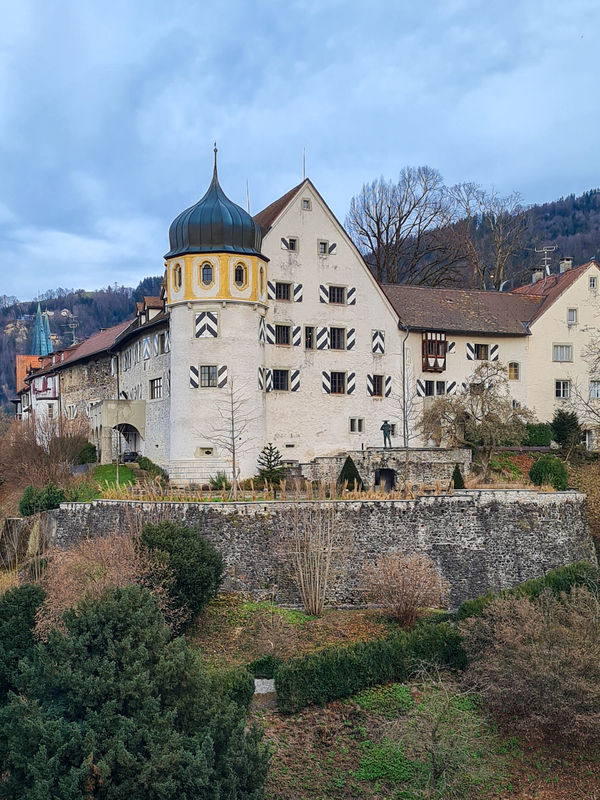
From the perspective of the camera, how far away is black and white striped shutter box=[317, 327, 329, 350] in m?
40.8

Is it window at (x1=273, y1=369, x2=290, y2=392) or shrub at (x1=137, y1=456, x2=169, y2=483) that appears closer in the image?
shrub at (x1=137, y1=456, x2=169, y2=483)

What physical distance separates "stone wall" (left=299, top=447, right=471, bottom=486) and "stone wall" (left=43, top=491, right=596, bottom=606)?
690 centimetres

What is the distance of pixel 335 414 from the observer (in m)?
40.8

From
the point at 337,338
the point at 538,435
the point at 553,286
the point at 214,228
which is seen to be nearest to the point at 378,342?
the point at 337,338

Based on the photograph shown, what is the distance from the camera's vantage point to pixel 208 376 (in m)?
37.0

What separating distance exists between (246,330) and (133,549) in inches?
572

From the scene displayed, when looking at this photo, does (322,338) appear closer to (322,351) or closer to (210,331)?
(322,351)

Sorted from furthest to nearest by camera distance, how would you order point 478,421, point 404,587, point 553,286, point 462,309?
point 553,286, point 462,309, point 478,421, point 404,587

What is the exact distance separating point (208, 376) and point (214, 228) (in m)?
5.85

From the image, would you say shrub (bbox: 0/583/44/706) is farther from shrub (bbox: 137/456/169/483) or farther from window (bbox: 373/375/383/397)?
window (bbox: 373/375/383/397)

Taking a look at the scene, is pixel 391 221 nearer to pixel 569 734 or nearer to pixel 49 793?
pixel 569 734

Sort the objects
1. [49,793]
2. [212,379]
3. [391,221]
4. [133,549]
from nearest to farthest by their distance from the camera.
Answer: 1. [49,793]
2. [133,549]
3. [212,379]
4. [391,221]

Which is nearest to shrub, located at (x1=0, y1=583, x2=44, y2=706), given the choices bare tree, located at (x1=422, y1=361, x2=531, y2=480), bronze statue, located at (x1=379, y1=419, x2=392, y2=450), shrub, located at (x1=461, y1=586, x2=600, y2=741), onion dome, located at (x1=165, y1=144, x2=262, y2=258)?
shrub, located at (x1=461, y1=586, x2=600, y2=741)

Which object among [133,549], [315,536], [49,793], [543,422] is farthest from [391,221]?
[49,793]
